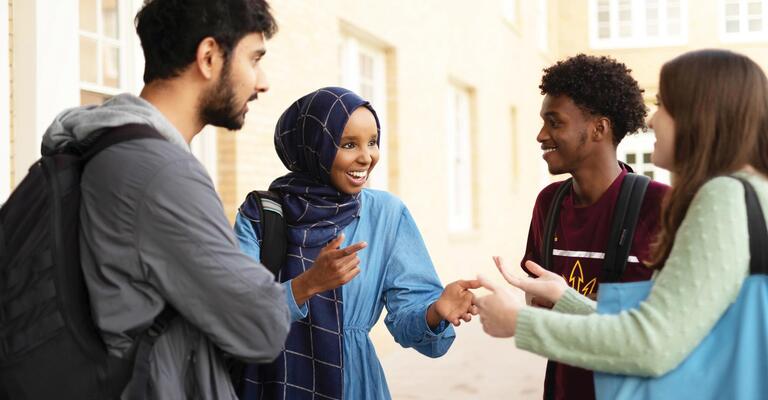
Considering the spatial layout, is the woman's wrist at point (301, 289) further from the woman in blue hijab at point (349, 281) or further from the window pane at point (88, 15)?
the window pane at point (88, 15)

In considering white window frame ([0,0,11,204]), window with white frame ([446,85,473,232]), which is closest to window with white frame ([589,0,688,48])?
window with white frame ([446,85,473,232])

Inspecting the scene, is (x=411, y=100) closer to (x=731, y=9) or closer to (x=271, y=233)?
(x=271, y=233)

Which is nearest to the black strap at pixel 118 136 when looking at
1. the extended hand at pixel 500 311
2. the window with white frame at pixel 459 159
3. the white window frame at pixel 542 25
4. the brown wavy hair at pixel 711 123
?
the extended hand at pixel 500 311

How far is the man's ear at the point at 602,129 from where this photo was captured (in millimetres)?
3227

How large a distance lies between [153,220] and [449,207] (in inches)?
463

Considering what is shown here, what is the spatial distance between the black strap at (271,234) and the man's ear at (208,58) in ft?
2.61

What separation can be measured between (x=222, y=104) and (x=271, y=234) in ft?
2.46

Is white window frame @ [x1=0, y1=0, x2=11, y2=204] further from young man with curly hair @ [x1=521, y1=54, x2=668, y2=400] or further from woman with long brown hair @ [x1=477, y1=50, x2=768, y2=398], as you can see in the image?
woman with long brown hair @ [x1=477, y1=50, x2=768, y2=398]

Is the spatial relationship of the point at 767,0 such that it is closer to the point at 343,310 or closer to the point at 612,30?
the point at 612,30

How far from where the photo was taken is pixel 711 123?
6.10ft

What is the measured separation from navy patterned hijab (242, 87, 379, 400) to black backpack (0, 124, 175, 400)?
950mm

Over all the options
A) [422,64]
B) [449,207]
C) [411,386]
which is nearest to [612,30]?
[449,207]

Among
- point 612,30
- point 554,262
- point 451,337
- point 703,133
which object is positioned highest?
point 612,30

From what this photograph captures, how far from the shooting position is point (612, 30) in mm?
26109
